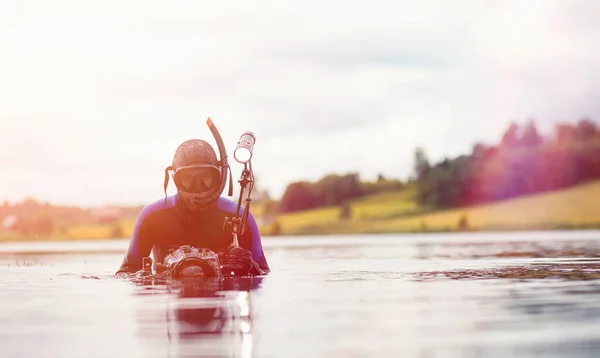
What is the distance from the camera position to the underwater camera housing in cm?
1574

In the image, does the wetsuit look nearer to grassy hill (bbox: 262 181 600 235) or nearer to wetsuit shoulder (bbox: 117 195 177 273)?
wetsuit shoulder (bbox: 117 195 177 273)

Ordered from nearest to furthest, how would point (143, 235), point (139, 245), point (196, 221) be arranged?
point (196, 221), point (143, 235), point (139, 245)

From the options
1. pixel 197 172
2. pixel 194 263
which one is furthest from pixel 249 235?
pixel 197 172

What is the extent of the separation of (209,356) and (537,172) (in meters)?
115

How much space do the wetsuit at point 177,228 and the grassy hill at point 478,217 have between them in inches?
3122

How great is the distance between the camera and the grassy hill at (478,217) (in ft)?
320

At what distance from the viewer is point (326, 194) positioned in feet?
460

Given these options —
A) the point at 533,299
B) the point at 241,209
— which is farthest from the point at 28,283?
the point at 533,299

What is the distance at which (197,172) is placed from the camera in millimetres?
15789

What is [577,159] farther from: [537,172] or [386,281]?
[386,281]

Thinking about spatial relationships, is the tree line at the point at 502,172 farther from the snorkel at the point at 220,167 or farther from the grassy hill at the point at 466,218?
the snorkel at the point at 220,167

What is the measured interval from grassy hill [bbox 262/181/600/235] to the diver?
259ft

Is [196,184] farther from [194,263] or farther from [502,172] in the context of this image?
[502,172]

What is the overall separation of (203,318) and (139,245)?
6.93 m
